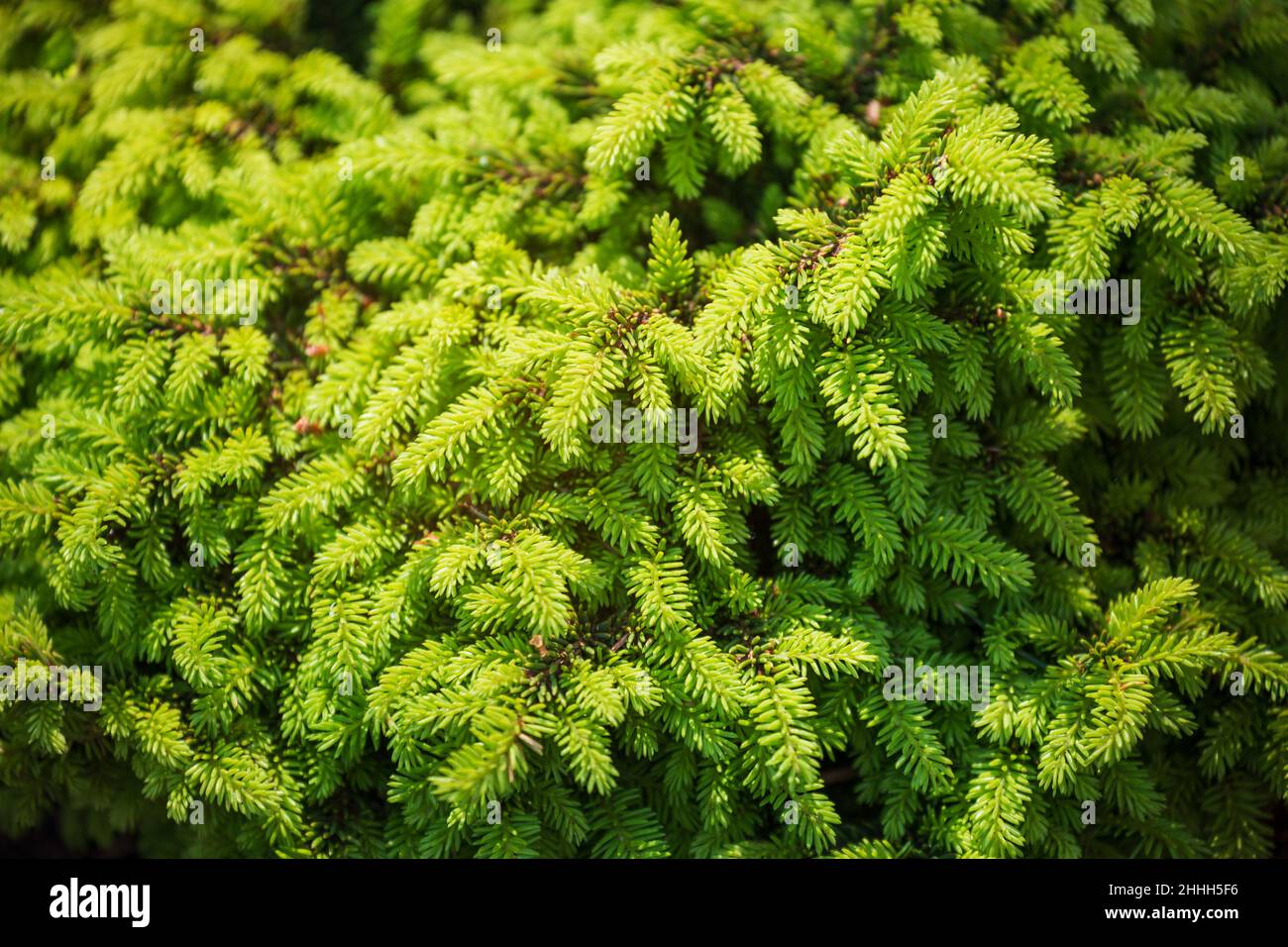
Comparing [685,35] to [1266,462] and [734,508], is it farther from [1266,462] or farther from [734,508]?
[1266,462]

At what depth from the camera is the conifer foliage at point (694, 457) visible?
51.3 inches

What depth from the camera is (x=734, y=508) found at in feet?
4.55

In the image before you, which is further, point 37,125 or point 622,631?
point 37,125

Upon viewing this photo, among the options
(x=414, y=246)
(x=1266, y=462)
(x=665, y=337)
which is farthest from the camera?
(x=1266, y=462)

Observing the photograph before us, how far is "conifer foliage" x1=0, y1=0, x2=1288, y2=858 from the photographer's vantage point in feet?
4.27

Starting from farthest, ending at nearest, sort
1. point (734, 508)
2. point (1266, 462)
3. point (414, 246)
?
point (1266, 462) < point (414, 246) < point (734, 508)

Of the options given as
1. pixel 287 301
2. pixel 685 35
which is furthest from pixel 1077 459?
pixel 287 301

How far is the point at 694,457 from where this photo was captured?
1.39 metres

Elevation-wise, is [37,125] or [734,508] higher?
[37,125]

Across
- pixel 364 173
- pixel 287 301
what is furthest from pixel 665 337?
pixel 287 301

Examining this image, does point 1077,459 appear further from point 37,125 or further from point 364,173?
point 37,125

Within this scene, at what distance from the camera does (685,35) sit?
1567mm
